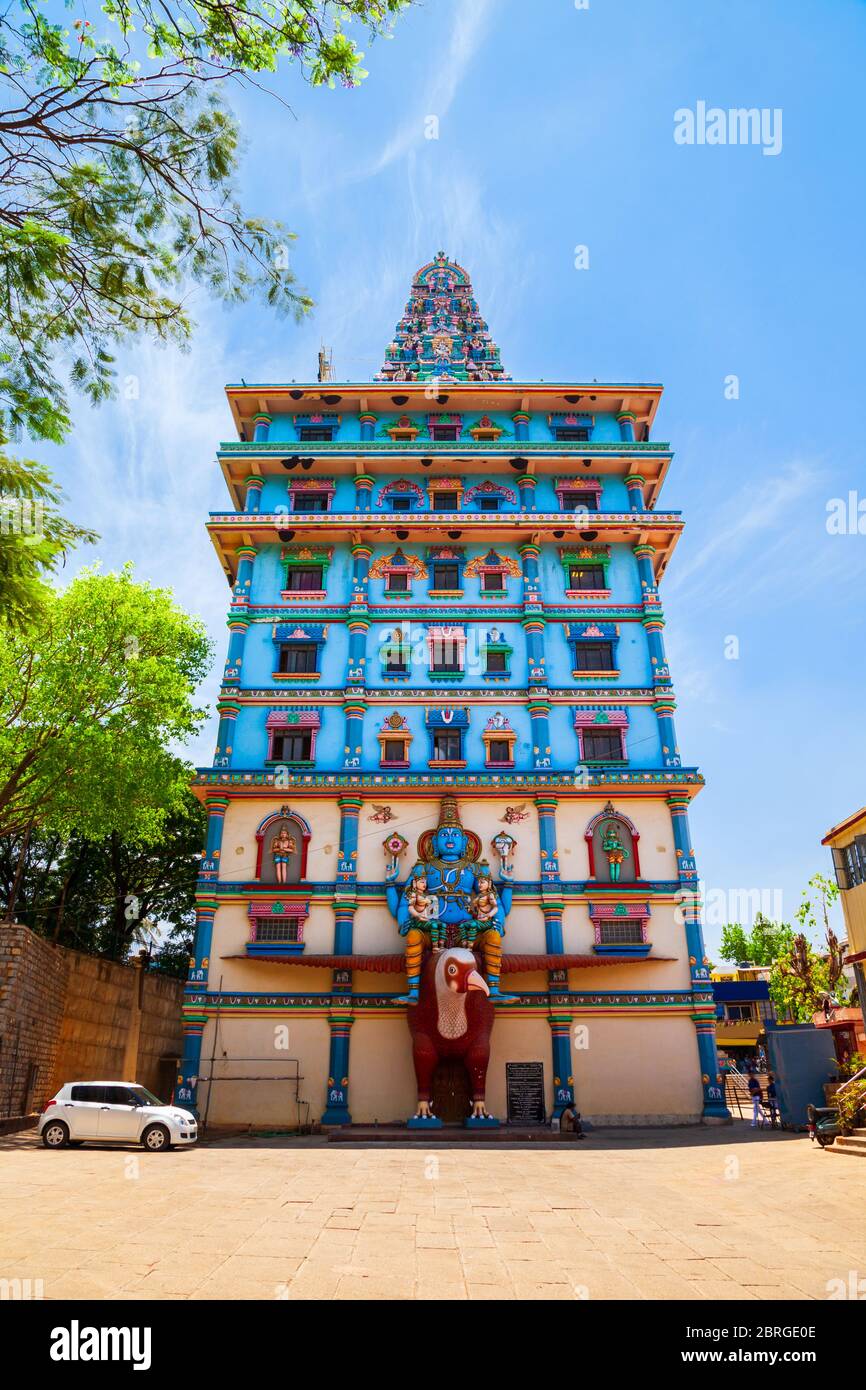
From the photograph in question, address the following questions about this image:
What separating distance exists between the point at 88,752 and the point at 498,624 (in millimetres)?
14664

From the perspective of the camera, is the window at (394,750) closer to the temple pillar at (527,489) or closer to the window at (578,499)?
the temple pillar at (527,489)

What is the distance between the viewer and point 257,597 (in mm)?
30984

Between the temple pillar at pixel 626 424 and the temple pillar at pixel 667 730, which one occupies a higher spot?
the temple pillar at pixel 626 424

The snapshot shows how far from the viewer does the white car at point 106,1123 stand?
59.7 ft

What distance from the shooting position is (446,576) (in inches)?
1248

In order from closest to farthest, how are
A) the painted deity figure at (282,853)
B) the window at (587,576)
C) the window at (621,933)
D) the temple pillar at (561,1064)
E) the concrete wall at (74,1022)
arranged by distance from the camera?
the concrete wall at (74,1022) < the temple pillar at (561,1064) < the window at (621,933) < the painted deity figure at (282,853) < the window at (587,576)

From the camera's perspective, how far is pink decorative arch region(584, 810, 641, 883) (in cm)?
2694

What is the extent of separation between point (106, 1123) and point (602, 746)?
18472mm

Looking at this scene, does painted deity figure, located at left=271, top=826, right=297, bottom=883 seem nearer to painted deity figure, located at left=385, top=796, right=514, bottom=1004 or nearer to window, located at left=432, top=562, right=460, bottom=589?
painted deity figure, located at left=385, top=796, right=514, bottom=1004

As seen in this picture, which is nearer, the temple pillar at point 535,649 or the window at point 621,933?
the window at point 621,933

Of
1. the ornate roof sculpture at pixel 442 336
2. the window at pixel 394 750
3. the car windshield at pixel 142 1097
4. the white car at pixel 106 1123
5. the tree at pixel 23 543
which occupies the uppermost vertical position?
the ornate roof sculpture at pixel 442 336

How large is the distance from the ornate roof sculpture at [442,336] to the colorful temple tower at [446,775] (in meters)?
0.37

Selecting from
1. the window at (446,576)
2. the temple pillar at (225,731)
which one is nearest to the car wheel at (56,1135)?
the temple pillar at (225,731)
